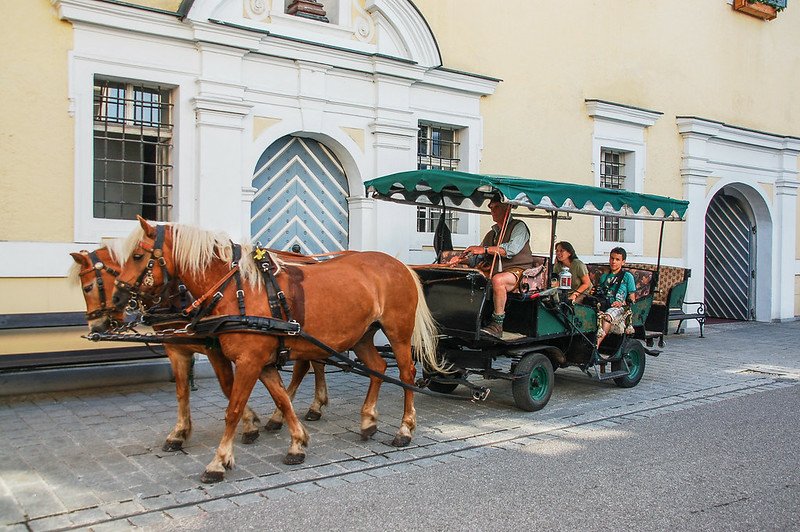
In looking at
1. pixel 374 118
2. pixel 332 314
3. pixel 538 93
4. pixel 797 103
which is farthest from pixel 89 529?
pixel 797 103

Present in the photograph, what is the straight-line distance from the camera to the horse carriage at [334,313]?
514 centimetres

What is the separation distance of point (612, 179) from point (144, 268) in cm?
1052

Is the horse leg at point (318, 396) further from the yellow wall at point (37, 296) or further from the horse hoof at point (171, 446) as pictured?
the yellow wall at point (37, 296)

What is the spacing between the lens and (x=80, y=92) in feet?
26.3

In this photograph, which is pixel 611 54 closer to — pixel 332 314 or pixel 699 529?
pixel 332 314

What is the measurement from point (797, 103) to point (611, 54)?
20.7 feet

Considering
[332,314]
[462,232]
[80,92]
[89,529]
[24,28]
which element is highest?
[24,28]

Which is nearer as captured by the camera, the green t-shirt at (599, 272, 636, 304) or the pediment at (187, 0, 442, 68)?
the green t-shirt at (599, 272, 636, 304)

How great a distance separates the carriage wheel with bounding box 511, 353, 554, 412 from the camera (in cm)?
724

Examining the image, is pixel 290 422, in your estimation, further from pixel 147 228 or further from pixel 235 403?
pixel 147 228

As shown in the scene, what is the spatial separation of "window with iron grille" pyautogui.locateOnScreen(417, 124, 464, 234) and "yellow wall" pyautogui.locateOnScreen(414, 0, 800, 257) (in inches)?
20.9

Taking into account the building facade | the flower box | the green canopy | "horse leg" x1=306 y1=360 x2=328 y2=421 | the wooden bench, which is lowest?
"horse leg" x1=306 y1=360 x2=328 y2=421

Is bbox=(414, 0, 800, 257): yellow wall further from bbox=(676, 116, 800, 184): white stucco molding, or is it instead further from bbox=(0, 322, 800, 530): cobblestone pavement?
bbox=(0, 322, 800, 530): cobblestone pavement

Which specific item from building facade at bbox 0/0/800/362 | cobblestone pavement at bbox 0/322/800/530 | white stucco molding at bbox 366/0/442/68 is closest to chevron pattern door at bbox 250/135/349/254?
building facade at bbox 0/0/800/362
